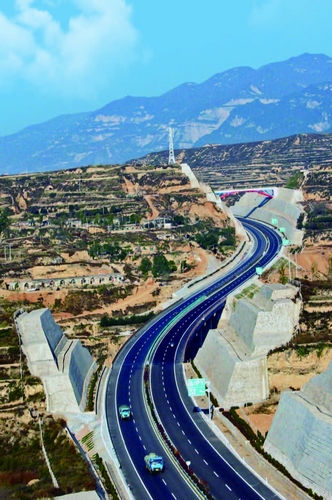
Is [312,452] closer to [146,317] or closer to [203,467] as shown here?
[203,467]

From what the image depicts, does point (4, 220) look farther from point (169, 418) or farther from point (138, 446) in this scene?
point (138, 446)

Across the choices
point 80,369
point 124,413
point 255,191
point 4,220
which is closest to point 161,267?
point 4,220

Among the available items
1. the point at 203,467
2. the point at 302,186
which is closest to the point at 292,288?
the point at 203,467

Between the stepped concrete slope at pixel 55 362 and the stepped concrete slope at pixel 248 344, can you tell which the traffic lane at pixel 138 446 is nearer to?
the stepped concrete slope at pixel 55 362

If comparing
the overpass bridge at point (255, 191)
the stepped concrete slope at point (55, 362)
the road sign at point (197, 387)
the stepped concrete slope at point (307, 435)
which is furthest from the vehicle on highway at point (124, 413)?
the overpass bridge at point (255, 191)

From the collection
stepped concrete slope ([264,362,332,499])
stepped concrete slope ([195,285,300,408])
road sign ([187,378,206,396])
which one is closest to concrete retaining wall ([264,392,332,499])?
stepped concrete slope ([264,362,332,499])

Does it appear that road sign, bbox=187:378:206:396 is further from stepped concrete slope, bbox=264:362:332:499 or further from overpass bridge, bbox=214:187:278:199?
overpass bridge, bbox=214:187:278:199
